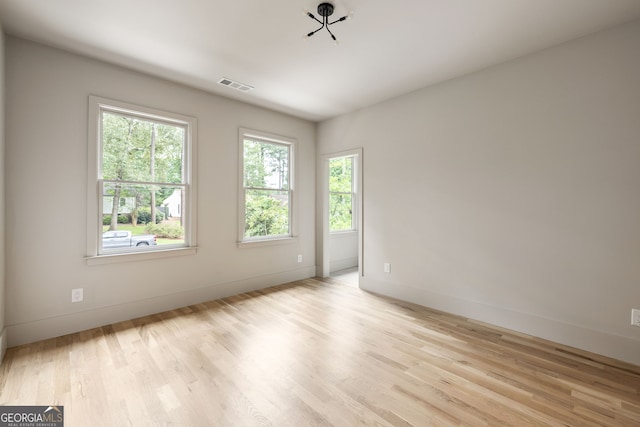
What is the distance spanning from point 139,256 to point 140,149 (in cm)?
120

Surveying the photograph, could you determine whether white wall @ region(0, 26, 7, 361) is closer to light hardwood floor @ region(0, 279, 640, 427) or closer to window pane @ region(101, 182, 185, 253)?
light hardwood floor @ region(0, 279, 640, 427)

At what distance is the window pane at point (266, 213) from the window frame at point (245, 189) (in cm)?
7

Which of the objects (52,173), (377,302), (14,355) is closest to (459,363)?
(377,302)

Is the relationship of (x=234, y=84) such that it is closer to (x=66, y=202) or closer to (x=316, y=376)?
(x=66, y=202)

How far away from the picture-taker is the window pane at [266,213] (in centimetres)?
431

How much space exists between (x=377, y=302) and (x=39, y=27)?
431cm

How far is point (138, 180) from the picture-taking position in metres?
3.26

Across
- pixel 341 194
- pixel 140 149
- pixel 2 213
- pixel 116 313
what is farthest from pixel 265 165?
pixel 2 213

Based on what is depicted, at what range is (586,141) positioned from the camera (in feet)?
8.30

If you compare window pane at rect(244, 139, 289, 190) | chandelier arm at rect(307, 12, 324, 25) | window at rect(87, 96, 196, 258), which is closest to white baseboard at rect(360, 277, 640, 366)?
window pane at rect(244, 139, 289, 190)

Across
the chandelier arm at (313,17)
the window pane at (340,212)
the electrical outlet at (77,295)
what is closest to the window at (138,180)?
the electrical outlet at (77,295)

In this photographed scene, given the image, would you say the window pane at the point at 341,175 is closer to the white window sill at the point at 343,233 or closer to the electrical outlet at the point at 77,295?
the white window sill at the point at 343,233

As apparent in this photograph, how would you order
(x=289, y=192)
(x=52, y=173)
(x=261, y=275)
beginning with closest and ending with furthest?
(x=52, y=173), (x=261, y=275), (x=289, y=192)

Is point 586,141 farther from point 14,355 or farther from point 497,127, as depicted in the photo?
point 14,355
